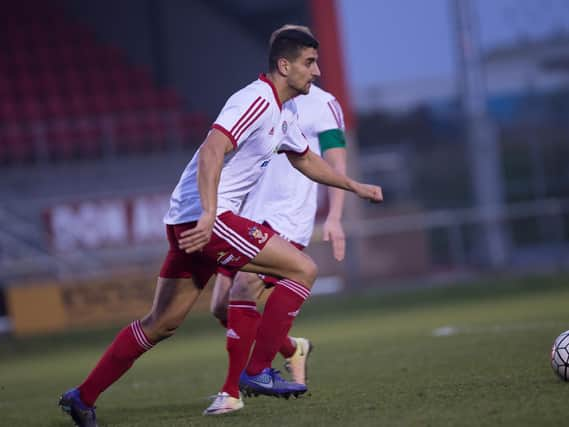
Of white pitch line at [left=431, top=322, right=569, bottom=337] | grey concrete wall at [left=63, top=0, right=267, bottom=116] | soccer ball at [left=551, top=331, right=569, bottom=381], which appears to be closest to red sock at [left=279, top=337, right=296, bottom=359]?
soccer ball at [left=551, top=331, right=569, bottom=381]

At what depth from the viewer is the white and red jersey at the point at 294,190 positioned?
271 inches

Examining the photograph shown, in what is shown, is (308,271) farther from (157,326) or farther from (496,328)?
(496,328)

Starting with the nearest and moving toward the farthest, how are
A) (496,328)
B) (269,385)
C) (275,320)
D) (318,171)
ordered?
1. (269,385)
2. (275,320)
3. (318,171)
4. (496,328)

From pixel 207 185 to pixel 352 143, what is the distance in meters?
12.0

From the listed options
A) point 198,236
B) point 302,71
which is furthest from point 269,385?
point 302,71

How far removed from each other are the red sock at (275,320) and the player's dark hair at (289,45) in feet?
3.81

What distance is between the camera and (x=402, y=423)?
15.8 feet

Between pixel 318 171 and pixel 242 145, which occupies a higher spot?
pixel 242 145

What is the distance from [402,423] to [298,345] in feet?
6.91

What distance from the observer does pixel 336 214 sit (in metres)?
6.98

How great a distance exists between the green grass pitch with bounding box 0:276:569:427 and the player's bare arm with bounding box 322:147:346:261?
0.86 meters

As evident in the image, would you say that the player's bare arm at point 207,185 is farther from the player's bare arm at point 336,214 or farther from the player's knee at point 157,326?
the player's bare arm at point 336,214

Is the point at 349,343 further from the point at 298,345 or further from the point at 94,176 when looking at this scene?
the point at 94,176

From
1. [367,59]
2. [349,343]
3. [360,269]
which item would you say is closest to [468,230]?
[360,269]
